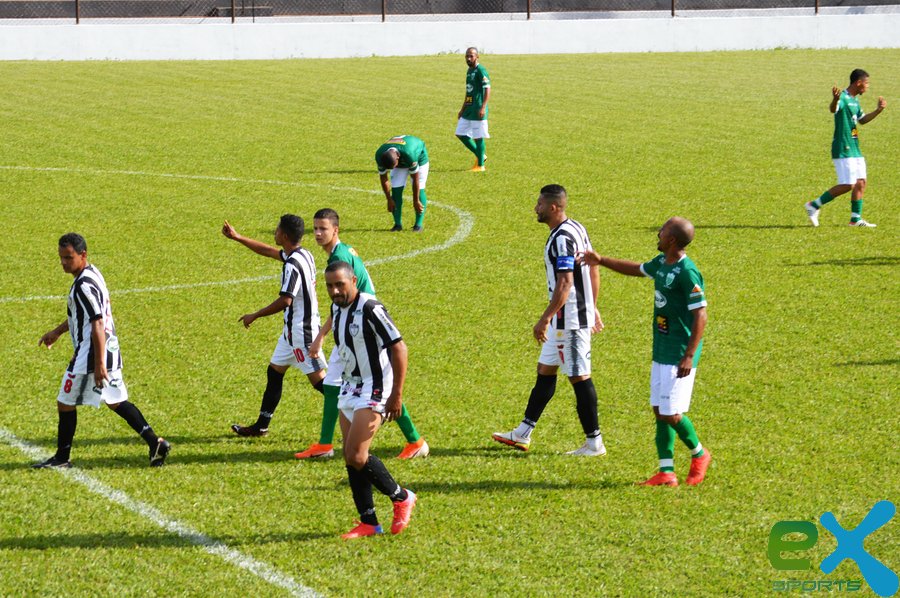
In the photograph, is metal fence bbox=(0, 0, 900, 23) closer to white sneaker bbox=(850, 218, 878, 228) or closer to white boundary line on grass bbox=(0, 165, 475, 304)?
white boundary line on grass bbox=(0, 165, 475, 304)

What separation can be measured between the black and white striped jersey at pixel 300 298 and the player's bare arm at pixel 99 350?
151cm

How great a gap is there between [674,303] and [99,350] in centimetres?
437

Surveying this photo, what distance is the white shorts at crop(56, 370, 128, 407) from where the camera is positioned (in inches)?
368

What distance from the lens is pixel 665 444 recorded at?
9.12m

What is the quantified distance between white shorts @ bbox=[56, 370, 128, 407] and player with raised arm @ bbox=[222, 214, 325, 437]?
1.22 metres

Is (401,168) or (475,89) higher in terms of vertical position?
(475,89)

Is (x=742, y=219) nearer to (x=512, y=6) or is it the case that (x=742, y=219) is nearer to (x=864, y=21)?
(x=864, y=21)

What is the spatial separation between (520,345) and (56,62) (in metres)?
30.8

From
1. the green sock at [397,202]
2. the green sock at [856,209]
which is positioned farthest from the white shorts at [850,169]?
the green sock at [397,202]

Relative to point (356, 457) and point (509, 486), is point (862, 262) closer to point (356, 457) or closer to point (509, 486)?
point (509, 486)

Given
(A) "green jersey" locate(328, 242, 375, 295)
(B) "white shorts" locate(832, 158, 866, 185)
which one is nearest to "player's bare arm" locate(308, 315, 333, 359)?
(A) "green jersey" locate(328, 242, 375, 295)

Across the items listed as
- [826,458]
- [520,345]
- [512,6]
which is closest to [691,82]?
[512,6]

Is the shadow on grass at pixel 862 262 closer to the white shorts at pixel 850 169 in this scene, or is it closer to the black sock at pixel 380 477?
A: the white shorts at pixel 850 169

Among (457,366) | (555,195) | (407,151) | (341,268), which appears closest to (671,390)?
(555,195)
